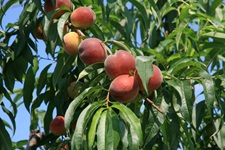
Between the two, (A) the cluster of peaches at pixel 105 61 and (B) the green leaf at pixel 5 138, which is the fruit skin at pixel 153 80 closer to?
(A) the cluster of peaches at pixel 105 61

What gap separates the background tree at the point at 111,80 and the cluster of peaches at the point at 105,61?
0.02 m

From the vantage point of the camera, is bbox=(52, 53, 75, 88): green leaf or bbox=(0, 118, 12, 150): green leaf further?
bbox=(0, 118, 12, 150): green leaf

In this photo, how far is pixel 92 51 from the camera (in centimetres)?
138

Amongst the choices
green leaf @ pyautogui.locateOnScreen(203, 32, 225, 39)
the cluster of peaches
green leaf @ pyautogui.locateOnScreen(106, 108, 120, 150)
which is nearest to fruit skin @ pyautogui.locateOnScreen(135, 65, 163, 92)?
the cluster of peaches

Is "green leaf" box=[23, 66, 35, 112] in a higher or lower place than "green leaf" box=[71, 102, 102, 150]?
lower

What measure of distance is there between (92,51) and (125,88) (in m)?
0.21

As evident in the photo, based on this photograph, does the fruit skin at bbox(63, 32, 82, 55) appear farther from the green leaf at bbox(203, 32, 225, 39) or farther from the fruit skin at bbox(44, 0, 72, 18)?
the green leaf at bbox(203, 32, 225, 39)

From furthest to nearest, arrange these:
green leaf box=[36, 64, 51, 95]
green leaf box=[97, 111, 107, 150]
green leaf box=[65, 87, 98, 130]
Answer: green leaf box=[36, 64, 51, 95], green leaf box=[65, 87, 98, 130], green leaf box=[97, 111, 107, 150]

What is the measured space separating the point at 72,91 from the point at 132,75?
0.39 meters

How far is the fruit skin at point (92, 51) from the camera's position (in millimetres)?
1387

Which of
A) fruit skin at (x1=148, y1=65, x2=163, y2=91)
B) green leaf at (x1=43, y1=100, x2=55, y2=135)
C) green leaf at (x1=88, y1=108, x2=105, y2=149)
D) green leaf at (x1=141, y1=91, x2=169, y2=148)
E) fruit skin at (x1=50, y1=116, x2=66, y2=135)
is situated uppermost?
fruit skin at (x1=148, y1=65, x2=163, y2=91)

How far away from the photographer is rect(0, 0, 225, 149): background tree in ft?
4.01

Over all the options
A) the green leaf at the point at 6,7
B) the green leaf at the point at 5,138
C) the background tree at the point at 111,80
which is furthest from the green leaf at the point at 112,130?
the green leaf at the point at 6,7

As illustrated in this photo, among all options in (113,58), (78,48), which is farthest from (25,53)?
(113,58)
